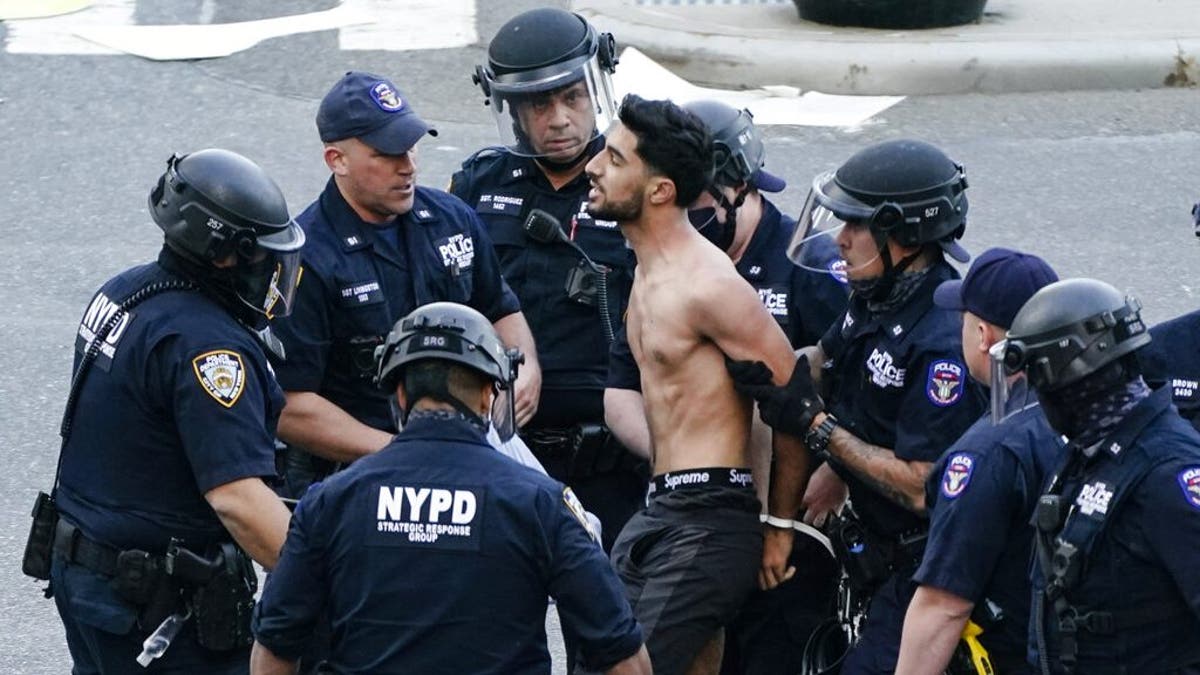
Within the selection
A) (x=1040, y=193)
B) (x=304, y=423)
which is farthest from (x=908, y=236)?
(x=1040, y=193)

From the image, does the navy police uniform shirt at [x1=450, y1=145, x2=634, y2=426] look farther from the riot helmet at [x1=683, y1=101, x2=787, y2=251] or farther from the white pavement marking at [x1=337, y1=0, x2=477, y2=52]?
the white pavement marking at [x1=337, y1=0, x2=477, y2=52]

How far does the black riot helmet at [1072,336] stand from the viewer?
4551 millimetres

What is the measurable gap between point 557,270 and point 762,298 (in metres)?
0.88

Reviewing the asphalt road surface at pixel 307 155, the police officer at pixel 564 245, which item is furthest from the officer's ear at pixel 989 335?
the asphalt road surface at pixel 307 155

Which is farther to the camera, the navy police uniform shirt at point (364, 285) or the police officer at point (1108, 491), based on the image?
the navy police uniform shirt at point (364, 285)

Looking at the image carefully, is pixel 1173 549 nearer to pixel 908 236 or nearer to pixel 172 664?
pixel 908 236

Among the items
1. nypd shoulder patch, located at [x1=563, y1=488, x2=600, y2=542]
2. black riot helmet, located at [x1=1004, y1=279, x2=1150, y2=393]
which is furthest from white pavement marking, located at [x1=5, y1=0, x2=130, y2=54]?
black riot helmet, located at [x1=1004, y1=279, x2=1150, y2=393]

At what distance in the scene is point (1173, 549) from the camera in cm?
441

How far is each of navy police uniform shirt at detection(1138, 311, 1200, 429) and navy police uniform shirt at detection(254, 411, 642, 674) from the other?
2118 millimetres

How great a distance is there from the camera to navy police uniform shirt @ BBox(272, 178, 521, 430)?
6113 mm

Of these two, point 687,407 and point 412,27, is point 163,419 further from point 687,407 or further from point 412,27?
point 412,27

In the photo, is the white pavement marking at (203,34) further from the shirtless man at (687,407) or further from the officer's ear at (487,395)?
the officer's ear at (487,395)

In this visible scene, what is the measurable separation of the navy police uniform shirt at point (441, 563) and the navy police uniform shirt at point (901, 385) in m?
1.38

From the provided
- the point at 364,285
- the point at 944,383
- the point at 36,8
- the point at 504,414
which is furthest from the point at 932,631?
the point at 36,8
